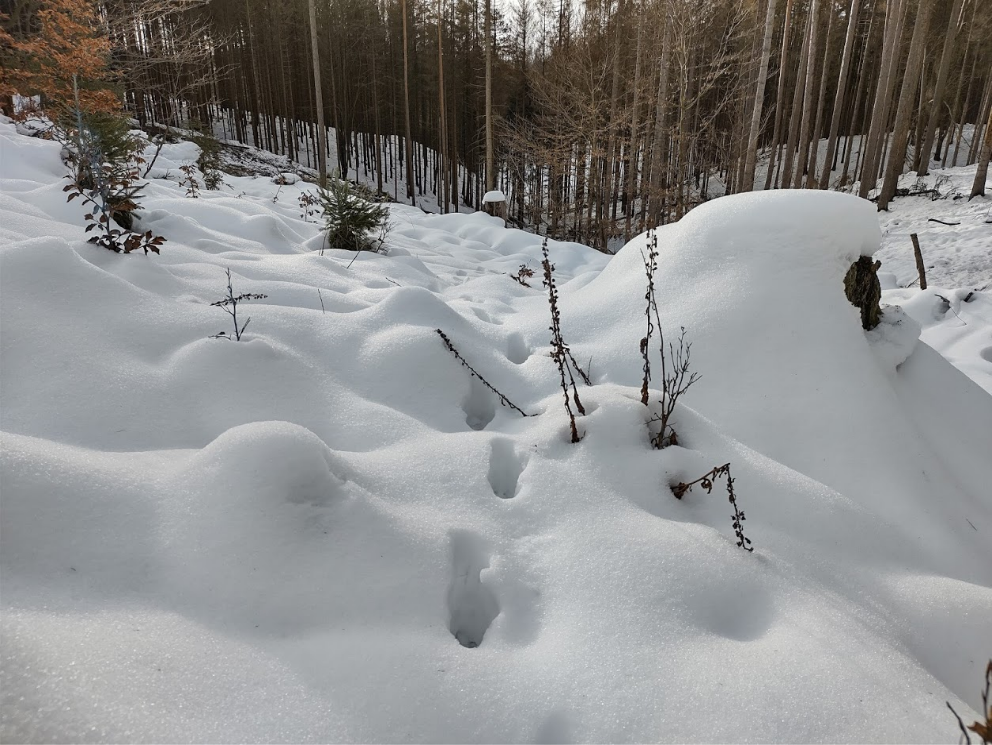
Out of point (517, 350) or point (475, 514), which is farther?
point (517, 350)

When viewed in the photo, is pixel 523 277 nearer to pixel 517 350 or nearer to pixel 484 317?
pixel 484 317

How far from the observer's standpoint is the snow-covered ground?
1082 millimetres

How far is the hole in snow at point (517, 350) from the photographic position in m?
3.39

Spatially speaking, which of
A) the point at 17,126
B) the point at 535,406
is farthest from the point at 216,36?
the point at 535,406

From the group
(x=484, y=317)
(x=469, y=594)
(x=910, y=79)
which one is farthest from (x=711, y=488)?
(x=910, y=79)

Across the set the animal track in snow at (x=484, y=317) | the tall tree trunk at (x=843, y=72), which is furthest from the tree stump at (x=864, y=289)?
the tall tree trunk at (x=843, y=72)

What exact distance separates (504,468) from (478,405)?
0.67 metres

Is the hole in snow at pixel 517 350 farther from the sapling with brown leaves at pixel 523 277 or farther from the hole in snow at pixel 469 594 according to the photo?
the sapling with brown leaves at pixel 523 277

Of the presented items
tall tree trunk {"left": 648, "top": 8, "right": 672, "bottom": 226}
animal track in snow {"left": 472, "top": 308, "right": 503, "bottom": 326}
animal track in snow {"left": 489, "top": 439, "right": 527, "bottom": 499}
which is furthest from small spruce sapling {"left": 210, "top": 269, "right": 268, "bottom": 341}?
tall tree trunk {"left": 648, "top": 8, "right": 672, "bottom": 226}

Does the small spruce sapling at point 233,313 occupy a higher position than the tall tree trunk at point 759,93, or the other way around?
the tall tree trunk at point 759,93

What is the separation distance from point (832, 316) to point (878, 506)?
112cm

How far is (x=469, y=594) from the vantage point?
4.89 ft

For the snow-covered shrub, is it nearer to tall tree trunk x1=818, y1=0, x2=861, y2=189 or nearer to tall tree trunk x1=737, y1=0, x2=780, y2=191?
tall tree trunk x1=737, y1=0, x2=780, y2=191

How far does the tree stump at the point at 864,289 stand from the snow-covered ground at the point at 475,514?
0.09 meters
